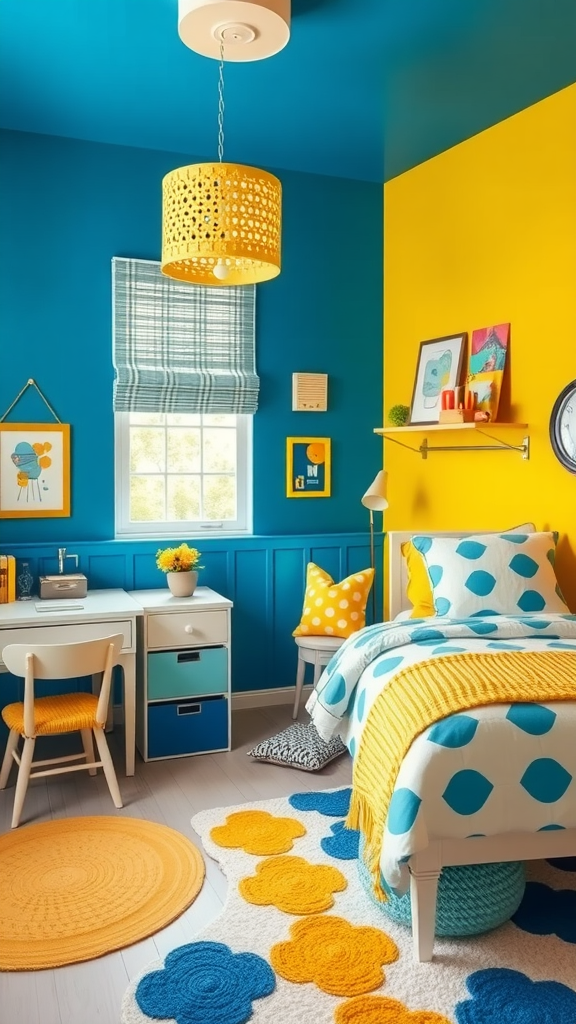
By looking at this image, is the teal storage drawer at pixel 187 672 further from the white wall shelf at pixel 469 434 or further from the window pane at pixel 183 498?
the white wall shelf at pixel 469 434

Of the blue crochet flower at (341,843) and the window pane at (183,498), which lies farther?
the window pane at (183,498)

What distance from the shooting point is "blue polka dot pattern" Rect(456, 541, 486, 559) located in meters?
3.49

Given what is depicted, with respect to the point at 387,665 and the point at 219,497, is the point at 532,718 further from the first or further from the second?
the point at 219,497

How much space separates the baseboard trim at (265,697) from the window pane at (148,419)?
1487mm

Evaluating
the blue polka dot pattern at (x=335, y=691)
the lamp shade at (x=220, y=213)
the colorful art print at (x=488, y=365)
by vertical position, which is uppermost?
the lamp shade at (x=220, y=213)

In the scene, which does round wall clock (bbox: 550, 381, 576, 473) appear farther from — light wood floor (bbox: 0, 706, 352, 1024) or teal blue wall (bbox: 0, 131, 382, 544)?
light wood floor (bbox: 0, 706, 352, 1024)

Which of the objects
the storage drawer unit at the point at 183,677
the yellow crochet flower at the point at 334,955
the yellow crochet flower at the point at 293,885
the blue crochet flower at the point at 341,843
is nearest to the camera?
the yellow crochet flower at the point at 334,955

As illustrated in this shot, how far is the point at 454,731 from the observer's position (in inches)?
92.4

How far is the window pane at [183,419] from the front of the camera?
4535 mm

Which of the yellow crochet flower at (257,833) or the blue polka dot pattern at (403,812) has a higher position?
the blue polka dot pattern at (403,812)

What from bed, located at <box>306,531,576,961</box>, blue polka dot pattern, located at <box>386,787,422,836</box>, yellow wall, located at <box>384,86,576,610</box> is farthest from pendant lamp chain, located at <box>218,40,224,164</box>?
blue polka dot pattern, located at <box>386,787,422,836</box>

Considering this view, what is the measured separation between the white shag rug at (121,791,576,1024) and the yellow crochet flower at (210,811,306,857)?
0.19 m

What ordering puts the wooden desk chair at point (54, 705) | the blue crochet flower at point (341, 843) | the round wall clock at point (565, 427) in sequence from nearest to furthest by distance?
the blue crochet flower at point (341, 843)
the wooden desk chair at point (54, 705)
the round wall clock at point (565, 427)

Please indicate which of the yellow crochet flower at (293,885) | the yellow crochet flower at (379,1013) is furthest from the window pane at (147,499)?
the yellow crochet flower at (379,1013)
